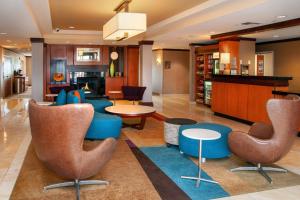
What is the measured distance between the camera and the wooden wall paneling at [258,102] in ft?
22.2

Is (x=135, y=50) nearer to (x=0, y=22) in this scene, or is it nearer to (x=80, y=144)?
(x=0, y=22)

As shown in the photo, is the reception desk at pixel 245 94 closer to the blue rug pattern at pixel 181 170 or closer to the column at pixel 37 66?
the blue rug pattern at pixel 181 170

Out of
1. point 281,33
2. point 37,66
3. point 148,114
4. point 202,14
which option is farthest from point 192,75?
point 148,114

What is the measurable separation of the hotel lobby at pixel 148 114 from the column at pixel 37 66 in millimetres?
35

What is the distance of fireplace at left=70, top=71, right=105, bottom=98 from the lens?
12.7 meters

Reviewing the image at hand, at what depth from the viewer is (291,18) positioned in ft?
20.7

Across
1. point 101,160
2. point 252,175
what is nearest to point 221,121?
point 252,175

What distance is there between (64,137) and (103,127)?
A: 2.46 metres

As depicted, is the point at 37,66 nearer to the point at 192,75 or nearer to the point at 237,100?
the point at 192,75

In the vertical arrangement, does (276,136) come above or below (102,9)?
below

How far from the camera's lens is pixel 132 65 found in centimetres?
1314

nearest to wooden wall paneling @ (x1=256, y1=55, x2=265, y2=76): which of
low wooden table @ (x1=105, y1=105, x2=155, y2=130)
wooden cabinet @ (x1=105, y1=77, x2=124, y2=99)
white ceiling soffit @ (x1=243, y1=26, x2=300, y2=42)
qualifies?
white ceiling soffit @ (x1=243, y1=26, x2=300, y2=42)

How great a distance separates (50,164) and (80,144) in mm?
405

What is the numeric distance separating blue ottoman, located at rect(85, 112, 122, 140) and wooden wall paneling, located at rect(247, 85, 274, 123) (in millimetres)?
3386
